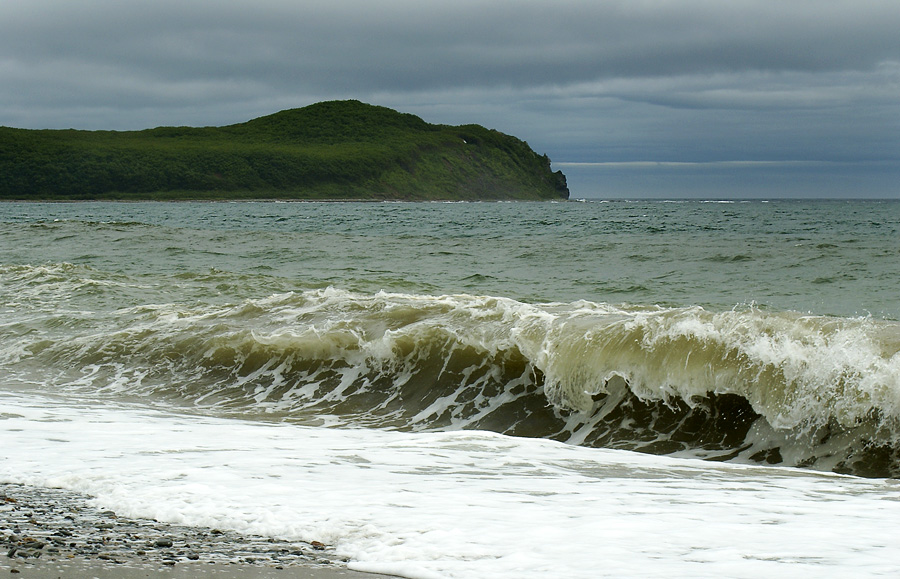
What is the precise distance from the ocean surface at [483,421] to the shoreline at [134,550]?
0.16 m

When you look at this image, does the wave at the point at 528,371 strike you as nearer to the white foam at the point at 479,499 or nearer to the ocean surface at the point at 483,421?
the ocean surface at the point at 483,421

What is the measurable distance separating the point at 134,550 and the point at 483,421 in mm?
4830

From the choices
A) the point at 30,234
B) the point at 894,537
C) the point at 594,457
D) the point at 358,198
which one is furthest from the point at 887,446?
the point at 358,198

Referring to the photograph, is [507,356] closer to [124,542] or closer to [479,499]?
[479,499]

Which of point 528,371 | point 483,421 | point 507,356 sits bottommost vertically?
point 483,421

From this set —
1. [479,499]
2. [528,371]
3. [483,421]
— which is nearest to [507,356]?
[528,371]

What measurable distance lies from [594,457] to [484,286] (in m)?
11.1

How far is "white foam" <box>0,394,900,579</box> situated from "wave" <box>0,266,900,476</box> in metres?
1.00

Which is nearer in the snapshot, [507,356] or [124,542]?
[124,542]

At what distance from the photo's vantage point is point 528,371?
27.8ft

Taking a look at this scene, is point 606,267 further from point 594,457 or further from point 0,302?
point 594,457

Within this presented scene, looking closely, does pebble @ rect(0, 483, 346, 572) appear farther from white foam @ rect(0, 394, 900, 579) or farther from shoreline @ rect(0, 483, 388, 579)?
white foam @ rect(0, 394, 900, 579)

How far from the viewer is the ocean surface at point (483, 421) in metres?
3.56

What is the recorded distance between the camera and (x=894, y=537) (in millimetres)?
3568
